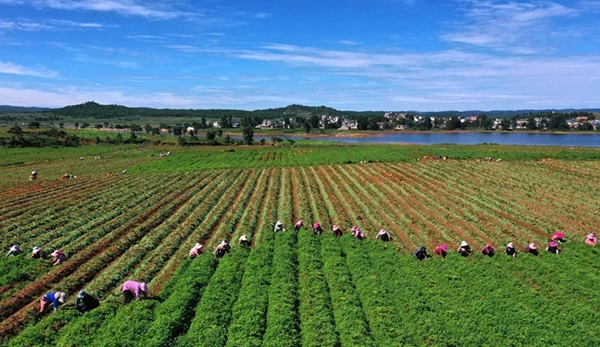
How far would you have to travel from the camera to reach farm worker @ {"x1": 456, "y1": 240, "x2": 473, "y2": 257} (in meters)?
21.2

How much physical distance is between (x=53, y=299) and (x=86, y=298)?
153cm

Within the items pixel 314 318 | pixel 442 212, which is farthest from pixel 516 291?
pixel 442 212

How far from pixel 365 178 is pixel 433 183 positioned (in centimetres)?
771

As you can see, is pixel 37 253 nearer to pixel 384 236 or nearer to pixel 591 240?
pixel 384 236

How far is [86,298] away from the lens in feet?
50.6

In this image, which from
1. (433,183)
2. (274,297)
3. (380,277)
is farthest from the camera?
(433,183)

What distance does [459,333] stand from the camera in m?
12.8

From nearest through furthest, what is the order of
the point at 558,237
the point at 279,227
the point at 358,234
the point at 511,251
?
the point at 511,251 < the point at 558,237 < the point at 358,234 < the point at 279,227

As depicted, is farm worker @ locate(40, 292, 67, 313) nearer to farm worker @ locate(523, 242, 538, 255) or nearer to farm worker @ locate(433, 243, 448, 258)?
farm worker @ locate(433, 243, 448, 258)

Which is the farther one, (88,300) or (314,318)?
(88,300)

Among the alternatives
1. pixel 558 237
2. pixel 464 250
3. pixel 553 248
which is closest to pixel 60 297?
pixel 464 250

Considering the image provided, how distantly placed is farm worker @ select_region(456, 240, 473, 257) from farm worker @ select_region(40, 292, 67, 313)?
1817 cm

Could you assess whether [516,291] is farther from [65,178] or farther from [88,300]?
[65,178]

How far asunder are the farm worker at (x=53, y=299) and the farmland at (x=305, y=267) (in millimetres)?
328
